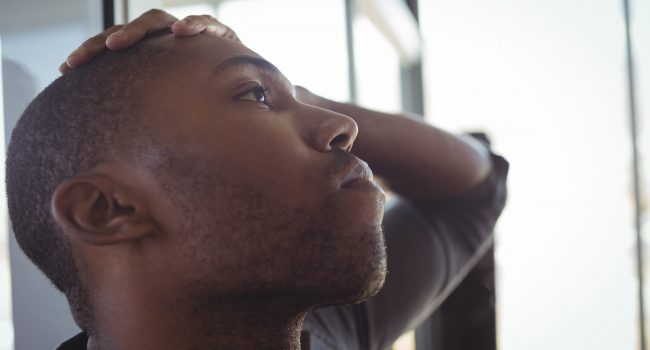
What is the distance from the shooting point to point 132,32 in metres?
0.72

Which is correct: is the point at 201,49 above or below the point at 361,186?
above

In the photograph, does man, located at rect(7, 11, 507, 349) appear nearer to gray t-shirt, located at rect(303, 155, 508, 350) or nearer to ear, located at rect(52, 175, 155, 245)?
ear, located at rect(52, 175, 155, 245)

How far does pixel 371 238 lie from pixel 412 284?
1.74ft

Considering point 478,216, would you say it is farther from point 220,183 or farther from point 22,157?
point 22,157

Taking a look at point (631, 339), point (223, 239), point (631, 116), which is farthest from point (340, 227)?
point (631, 339)

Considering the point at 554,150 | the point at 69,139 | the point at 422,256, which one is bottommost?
the point at 554,150

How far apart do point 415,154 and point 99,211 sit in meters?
0.70

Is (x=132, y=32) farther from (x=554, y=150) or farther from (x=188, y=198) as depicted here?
(x=554, y=150)

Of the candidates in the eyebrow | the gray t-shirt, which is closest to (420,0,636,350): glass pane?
the gray t-shirt

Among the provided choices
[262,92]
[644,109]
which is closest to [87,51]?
[262,92]

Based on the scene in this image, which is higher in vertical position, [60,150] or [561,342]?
[60,150]

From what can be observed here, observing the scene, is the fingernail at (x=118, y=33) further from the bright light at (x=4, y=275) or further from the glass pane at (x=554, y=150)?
the glass pane at (x=554, y=150)

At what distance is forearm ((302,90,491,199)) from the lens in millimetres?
1088

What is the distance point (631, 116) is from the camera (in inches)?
104
